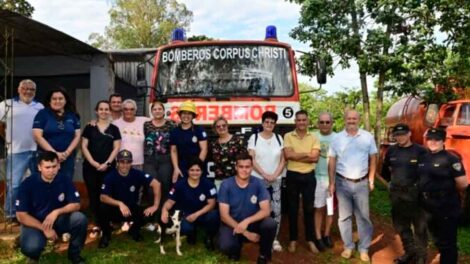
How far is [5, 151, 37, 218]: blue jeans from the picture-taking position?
589cm

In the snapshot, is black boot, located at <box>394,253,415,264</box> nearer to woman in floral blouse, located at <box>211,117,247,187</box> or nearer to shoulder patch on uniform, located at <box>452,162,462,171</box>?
shoulder patch on uniform, located at <box>452,162,462,171</box>

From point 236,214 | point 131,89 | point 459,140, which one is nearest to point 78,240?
point 236,214

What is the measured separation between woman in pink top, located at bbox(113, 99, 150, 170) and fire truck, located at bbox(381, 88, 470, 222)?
4.19 metres

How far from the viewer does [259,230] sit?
528cm

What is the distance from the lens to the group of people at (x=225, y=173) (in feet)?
17.3

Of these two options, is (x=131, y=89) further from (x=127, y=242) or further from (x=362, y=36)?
(x=127, y=242)

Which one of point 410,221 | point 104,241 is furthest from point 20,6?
point 410,221

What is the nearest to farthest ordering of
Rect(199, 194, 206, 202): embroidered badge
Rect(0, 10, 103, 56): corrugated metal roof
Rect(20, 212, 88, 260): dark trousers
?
Rect(20, 212, 88, 260): dark trousers, Rect(199, 194, 206, 202): embroidered badge, Rect(0, 10, 103, 56): corrugated metal roof

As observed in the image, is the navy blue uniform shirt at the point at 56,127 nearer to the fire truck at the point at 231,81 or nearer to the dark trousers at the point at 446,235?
the fire truck at the point at 231,81

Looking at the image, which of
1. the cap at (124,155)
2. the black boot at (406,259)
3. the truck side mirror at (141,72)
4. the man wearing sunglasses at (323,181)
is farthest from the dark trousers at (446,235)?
the truck side mirror at (141,72)

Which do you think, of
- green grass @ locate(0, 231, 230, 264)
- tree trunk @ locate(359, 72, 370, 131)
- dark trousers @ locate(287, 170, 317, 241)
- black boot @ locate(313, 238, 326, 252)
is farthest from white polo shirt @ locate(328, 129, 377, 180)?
tree trunk @ locate(359, 72, 370, 131)

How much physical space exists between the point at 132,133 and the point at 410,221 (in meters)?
3.29

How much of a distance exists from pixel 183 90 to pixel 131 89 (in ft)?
21.9

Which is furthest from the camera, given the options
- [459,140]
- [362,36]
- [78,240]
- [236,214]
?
[362,36]
